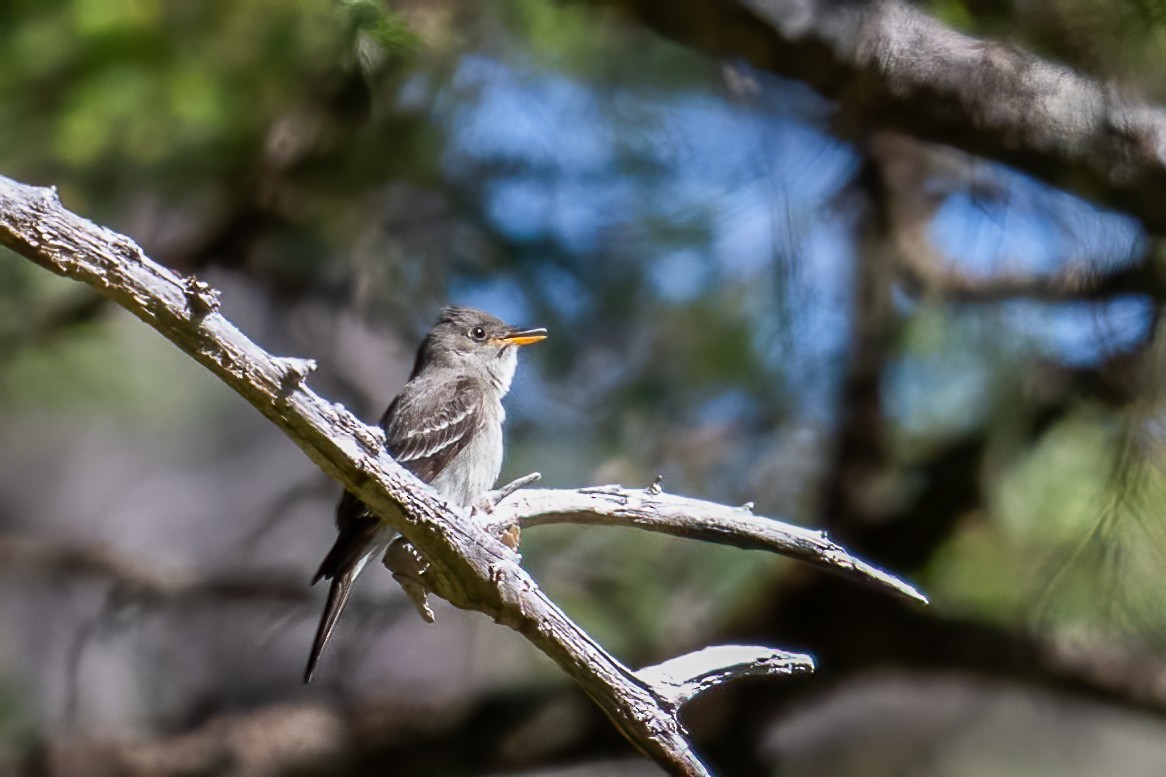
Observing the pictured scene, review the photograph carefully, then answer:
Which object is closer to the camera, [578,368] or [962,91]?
[962,91]

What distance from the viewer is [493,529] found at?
286 centimetres

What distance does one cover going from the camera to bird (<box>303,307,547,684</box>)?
11.7ft

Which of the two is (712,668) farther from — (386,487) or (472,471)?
(472,471)

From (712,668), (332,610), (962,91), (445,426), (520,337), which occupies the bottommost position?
(712,668)

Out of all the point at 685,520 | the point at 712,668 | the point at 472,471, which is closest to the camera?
the point at 712,668

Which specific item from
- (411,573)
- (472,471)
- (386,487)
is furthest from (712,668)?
(472,471)

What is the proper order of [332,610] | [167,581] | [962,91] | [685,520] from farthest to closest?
[167,581] < [962,91] < [332,610] < [685,520]

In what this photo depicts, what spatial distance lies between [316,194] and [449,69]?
0.75 metres

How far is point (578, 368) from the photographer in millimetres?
5094

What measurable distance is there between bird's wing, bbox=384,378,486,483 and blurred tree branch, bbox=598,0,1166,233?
1398 millimetres

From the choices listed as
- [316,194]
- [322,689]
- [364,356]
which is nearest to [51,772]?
[322,689]

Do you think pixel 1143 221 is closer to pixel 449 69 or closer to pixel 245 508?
pixel 449 69

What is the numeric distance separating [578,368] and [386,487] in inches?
107

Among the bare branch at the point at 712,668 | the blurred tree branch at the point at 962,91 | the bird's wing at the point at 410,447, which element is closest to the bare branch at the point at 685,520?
the bare branch at the point at 712,668
